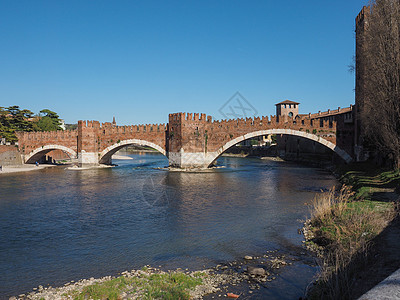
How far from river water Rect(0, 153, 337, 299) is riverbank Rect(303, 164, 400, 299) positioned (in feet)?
2.75

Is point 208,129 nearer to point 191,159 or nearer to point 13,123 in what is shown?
point 191,159

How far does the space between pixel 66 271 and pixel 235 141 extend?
3193 centimetres

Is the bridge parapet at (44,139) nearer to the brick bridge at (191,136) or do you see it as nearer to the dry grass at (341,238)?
the brick bridge at (191,136)

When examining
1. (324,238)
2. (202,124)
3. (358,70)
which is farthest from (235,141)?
(324,238)

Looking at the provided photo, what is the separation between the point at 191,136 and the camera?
3928 centimetres

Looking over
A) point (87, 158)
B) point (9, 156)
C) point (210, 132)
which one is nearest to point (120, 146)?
point (87, 158)

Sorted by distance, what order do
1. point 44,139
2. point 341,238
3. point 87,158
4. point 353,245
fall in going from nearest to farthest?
point 353,245
point 341,238
point 87,158
point 44,139

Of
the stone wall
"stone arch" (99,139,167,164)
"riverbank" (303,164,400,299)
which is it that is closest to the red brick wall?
"stone arch" (99,139,167,164)

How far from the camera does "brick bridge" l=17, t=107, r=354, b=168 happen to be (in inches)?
1458

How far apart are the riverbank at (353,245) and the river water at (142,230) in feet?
2.75

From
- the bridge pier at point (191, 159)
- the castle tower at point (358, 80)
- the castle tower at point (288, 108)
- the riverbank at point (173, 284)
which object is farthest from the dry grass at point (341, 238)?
the castle tower at point (288, 108)

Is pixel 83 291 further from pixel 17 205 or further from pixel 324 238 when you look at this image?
pixel 17 205

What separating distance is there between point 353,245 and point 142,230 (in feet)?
27.8

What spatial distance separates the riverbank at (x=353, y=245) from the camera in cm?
650
